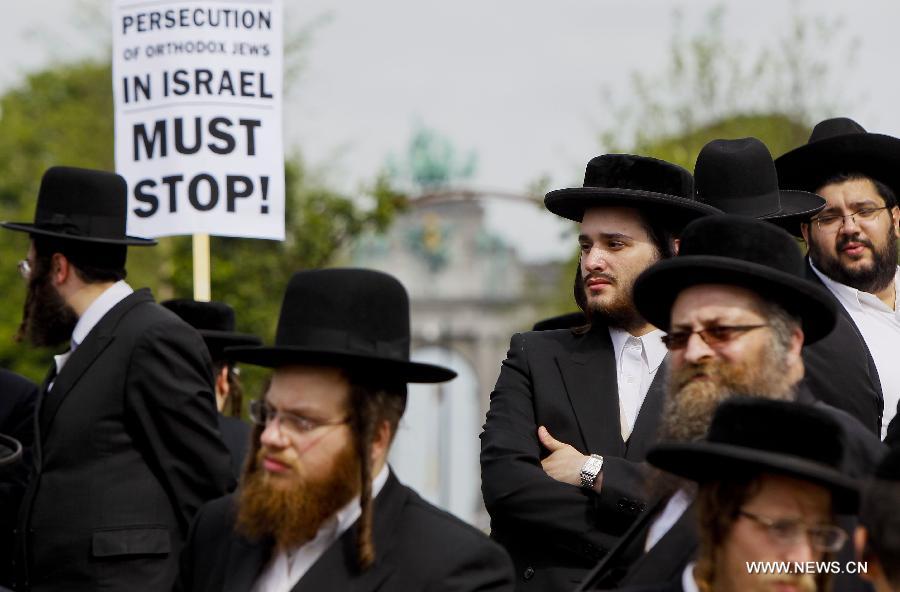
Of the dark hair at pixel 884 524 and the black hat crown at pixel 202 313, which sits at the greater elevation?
the black hat crown at pixel 202 313

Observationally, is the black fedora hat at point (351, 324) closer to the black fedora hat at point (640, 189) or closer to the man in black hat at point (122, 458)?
the black fedora hat at point (640, 189)

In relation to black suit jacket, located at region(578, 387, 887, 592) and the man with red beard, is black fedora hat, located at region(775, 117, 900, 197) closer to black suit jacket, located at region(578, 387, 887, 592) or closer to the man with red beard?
black suit jacket, located at region(578, 387, 887, 592)

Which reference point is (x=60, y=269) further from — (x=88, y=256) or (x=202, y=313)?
(x=202, y=313)

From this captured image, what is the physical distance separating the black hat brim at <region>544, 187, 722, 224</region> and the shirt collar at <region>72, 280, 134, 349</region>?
6.23ft

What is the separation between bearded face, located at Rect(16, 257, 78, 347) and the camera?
657 cm

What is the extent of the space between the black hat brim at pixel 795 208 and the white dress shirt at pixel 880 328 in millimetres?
314

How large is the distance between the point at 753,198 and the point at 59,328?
2.81 m

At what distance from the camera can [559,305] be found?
26.9m

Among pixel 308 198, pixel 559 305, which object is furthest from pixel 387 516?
pixel 559 305

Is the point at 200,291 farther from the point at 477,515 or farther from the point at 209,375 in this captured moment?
the point at 477,515

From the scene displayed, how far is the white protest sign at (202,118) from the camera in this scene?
8.54 meters

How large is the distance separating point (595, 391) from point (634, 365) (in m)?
0.20

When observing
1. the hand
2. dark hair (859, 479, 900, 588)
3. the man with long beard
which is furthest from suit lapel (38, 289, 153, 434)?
dark hair (859, 479, 900, 588)

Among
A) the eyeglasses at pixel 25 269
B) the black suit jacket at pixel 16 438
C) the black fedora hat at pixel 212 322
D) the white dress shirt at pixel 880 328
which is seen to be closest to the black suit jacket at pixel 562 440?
the white dress shirt at pixel 880 328
